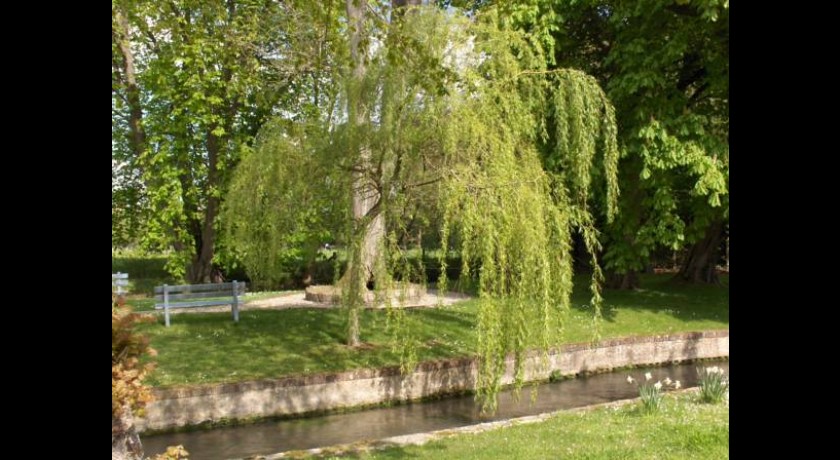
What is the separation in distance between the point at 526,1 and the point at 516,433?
13157 mm

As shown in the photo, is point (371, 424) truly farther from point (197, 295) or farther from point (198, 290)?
point (198, 290)

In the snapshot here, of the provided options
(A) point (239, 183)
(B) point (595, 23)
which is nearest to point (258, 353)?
(A) point (239, 183)

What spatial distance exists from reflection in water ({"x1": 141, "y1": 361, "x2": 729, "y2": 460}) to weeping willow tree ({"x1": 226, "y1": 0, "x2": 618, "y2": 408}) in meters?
1.92

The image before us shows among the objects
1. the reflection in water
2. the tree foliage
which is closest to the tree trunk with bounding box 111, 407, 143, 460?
the reflection in water

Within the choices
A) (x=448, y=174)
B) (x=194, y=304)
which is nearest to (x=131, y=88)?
(x=194, y=304)

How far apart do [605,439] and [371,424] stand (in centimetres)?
432

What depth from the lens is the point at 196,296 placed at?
590 inches

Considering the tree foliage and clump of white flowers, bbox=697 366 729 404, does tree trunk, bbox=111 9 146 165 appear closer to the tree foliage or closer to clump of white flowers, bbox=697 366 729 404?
the tree foliage

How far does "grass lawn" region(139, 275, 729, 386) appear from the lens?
12242 mm
